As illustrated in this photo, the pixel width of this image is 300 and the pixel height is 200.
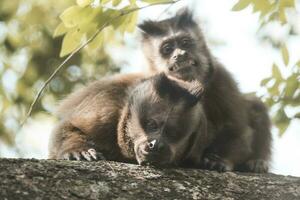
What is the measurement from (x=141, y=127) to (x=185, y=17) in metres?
4.05

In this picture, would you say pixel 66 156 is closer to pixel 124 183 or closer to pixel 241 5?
pixel 124 183

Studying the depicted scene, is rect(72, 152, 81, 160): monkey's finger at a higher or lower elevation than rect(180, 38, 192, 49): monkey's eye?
lower

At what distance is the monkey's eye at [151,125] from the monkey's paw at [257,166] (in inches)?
85.1

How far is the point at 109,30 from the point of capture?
7.03m

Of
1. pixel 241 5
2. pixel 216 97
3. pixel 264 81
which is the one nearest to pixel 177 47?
pixel 216 97

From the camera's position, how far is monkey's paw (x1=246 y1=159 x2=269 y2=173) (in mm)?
7719

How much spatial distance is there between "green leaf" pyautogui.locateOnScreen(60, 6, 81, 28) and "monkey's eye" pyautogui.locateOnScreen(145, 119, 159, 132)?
1253mm

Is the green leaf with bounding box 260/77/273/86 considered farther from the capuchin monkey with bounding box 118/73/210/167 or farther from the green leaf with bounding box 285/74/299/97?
the capuchin monkey with bounding box 118/73/210/167

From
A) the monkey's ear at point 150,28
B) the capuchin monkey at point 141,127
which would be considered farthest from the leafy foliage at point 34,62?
the capuchin monkey at point 141,127

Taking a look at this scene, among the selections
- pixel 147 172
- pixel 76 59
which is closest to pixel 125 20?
pixel 147 172

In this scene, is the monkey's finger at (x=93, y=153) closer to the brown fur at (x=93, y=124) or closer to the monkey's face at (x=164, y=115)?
the brown fur at (x=93, y=124)

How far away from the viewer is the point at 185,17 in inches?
384

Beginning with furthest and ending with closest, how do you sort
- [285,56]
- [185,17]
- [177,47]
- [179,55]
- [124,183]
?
[185,17] < [177,47] < [179,55] < [285,56] < [124,183]

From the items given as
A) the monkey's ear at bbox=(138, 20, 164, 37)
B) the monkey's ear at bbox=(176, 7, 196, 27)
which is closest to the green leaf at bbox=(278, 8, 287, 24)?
the monkey's ear at bbox=(176, 7, 196, 27)
